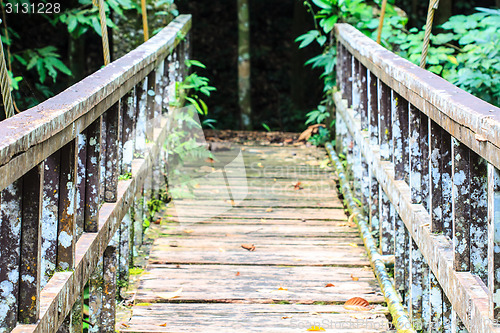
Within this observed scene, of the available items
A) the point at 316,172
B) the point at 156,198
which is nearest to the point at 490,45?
the point at 316,172

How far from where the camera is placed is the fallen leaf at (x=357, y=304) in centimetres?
291

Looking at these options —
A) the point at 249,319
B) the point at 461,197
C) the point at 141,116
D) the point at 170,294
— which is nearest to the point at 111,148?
the point at 141,116

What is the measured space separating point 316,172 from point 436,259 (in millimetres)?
3291

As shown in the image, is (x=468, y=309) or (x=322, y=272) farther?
(x=322, y=272)

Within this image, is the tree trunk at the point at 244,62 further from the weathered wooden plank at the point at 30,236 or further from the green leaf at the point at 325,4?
the weathered wooden plank at the point at 30,236

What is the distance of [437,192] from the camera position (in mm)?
2150

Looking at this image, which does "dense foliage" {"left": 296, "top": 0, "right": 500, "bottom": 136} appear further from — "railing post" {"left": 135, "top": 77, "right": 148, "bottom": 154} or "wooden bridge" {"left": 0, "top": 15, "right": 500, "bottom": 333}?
"railing post" {"left": 135, "top": 77, "right": 148, "bottom": 154}

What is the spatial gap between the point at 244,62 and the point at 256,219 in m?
5.44

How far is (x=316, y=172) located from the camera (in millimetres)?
Result: 5324

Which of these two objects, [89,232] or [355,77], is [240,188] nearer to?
[355,77]

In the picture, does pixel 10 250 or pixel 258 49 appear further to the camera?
pixel 258 49

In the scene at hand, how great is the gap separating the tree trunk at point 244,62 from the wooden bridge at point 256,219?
4.02 metres

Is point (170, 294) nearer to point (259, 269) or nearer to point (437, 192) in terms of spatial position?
point (259, 269)

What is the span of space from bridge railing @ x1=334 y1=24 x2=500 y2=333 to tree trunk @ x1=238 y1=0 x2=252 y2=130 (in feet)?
18.7
